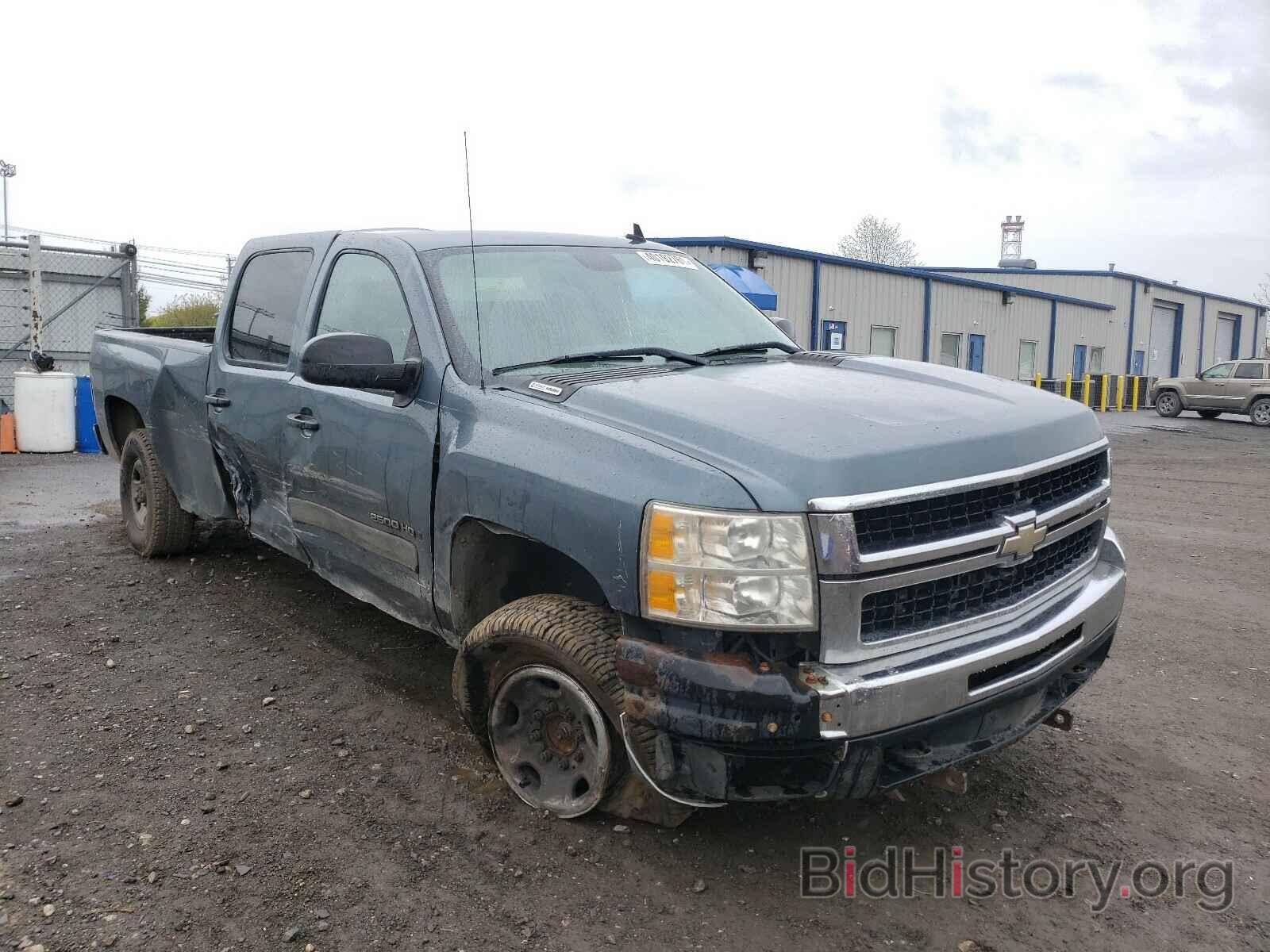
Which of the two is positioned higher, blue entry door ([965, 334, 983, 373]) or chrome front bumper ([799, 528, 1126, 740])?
chrome front bumper ([799, 528, 1126, 740])

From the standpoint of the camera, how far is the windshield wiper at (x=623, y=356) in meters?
3.45

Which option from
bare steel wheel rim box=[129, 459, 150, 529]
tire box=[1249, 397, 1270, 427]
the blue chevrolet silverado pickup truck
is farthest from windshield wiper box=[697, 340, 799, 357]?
tire box=[1249, 397, 1270, 427]

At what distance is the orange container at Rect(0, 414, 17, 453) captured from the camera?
11719 millimetres

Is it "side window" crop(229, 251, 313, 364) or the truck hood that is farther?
"side window" crop(229, 251, 313, 364)

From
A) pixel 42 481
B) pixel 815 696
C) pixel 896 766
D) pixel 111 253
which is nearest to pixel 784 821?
pixel 896 766

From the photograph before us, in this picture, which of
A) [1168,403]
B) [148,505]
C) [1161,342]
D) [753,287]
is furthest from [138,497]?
[1161,342]

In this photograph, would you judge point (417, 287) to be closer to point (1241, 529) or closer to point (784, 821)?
point (784, 821)

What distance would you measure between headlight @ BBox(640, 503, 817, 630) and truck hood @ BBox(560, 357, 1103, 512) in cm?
6

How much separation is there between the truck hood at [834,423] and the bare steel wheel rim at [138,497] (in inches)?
166

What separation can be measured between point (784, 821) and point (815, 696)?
102 cm

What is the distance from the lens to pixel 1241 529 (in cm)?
888

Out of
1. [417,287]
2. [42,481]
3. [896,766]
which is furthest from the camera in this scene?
[42,481]

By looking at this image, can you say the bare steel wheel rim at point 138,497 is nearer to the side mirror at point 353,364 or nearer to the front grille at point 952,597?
the side mirror at point 353,364

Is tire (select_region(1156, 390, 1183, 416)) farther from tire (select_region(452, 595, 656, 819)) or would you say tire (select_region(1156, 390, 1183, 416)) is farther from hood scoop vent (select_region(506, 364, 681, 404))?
tire (select_region(452, 595, 656, 819))
